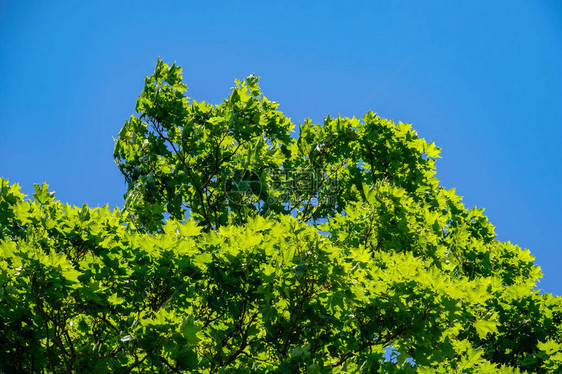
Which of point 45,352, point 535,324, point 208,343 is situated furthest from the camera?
point 535,324

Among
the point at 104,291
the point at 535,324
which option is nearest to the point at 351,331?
the point at 104,291

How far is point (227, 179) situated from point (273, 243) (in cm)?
446

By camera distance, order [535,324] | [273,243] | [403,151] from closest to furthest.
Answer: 1. [273,243]
2. [535,324]
3. [403,151]

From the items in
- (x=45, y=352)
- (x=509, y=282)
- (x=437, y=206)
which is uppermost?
(x=437, y=206)

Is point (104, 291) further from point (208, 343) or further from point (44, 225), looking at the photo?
point (208, 343)

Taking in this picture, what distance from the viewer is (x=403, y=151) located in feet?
32.6

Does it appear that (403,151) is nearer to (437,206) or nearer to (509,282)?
(437,206)

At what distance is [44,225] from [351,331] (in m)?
4.68

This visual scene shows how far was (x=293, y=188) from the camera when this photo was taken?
10766 millimetres

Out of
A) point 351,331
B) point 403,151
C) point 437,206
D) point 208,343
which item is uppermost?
point 403,151

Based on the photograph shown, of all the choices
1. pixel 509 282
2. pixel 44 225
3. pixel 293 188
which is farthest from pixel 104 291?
pixel 509 282

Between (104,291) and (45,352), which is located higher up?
(104,291)

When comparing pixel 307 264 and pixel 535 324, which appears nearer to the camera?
pixel 307 264

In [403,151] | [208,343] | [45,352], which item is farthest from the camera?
[403,151]
